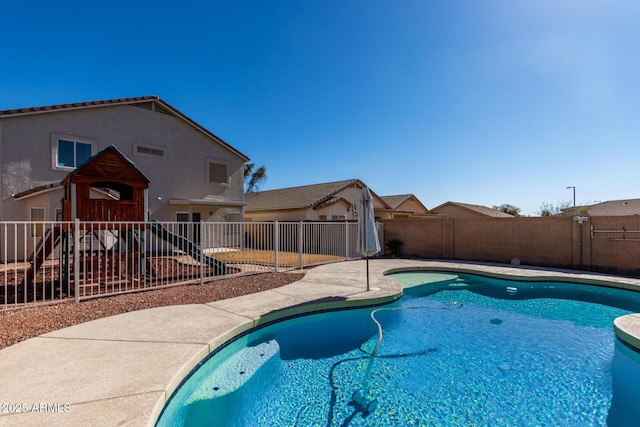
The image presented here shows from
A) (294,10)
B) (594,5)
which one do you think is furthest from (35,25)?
(594,5)

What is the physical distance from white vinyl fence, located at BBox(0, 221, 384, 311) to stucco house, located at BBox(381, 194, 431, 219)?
1674 cm

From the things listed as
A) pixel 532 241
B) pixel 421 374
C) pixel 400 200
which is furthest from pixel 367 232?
pixel 400 200

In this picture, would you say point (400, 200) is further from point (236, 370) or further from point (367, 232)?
point (236, 370)

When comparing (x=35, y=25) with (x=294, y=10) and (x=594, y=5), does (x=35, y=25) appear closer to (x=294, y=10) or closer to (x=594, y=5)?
(x=294, y=10)

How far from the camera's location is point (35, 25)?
9.98m

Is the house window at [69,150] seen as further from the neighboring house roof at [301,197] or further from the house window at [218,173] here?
the neighboring house roof at [301,197]

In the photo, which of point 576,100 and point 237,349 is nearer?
point 237,349

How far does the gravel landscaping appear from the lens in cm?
510

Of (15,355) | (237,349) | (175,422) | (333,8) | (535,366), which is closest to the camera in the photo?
(175,422)

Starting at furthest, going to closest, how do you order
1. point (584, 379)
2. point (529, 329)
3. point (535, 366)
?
point (529, 329) < point (535, 366) < point (584, 379)

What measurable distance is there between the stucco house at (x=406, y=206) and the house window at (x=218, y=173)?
16.7 m

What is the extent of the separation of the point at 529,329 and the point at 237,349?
20.9 feet

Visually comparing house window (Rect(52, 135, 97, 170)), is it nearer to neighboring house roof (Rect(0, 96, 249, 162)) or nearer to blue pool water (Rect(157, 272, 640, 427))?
neighboring house roof (Rect(0, 96, 249, 162))

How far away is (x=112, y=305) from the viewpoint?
664 centimetres
